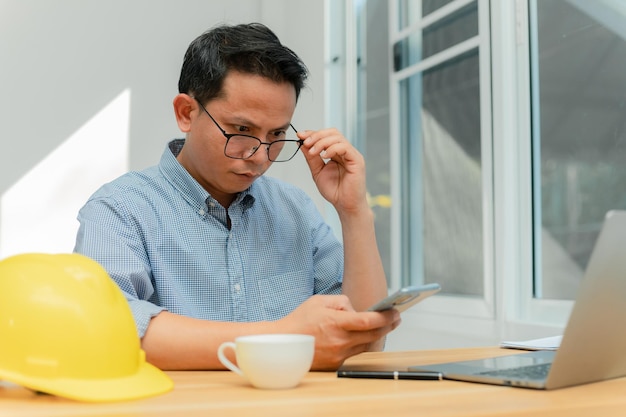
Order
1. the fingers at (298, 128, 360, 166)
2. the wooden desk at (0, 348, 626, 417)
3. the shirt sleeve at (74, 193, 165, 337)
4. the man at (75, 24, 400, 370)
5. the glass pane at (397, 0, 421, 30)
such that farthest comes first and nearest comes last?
the glass pane at (397, 0, 421, 30)
the fingers at (298, 128, 360, 166)
the man at (75, 24, 400, 370)
the shirt sleeve at (74, 193, 165, 337)
the wooden desk at (0, 348, 626, 417)

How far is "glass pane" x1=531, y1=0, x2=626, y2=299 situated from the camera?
6.20 ft

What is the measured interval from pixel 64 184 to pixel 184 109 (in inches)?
76.3

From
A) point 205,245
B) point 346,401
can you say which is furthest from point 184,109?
point 346,401

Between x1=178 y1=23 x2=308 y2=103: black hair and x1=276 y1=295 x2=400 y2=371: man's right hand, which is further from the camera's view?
x1=178 y1=23 x2=308 y2=103: black hair

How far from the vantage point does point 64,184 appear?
3.30 metres

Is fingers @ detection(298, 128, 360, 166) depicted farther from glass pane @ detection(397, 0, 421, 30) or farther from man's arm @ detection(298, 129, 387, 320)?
glass pane @ detection(397, 0, 421, 30)

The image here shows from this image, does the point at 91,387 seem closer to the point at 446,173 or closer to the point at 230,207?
the point at 230,207

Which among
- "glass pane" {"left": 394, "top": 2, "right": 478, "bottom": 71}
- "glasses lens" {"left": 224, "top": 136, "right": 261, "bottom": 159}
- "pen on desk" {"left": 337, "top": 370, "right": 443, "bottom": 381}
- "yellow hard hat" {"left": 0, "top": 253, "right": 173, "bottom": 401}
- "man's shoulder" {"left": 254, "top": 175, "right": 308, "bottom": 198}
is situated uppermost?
"glass pane" {"left": 394, "top": 2, "right": 478, "bottom": 71}

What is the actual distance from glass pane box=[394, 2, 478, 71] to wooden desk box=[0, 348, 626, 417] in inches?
68.0

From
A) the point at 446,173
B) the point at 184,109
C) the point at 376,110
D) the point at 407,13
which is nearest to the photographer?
the point at 184,109

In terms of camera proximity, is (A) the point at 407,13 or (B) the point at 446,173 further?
(A) the point at 407,13

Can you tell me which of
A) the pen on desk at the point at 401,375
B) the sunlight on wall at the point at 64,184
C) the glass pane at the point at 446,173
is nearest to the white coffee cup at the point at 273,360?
the pen on desk at the point at 401,375

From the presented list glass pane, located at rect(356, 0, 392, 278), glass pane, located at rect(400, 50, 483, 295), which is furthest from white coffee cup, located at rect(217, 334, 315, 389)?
glass pane, located at rect(356, 0, 392, 278)

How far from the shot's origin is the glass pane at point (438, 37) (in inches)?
95.2
